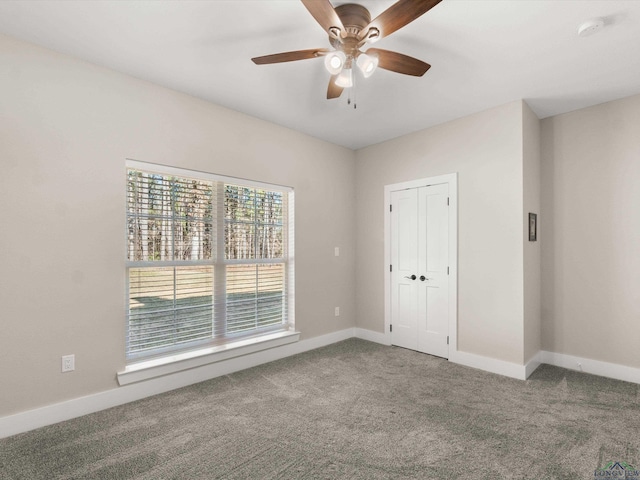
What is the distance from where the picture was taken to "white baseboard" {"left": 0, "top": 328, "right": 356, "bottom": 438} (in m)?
2.28

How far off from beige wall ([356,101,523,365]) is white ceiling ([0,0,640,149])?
30 cm

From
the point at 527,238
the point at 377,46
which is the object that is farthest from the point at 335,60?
the point at 527,238

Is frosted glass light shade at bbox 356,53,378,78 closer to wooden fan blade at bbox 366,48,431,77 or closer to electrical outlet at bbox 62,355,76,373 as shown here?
wooden fan blade at bbox 366,48,431,77

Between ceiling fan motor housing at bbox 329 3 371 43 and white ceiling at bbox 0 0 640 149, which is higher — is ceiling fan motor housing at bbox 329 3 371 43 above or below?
below

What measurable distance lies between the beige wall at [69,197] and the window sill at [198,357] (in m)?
0.12

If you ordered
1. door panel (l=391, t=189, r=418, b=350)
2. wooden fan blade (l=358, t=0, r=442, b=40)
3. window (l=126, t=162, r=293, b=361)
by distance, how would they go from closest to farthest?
1. wooden fan blade (l=358, t=0, r=442, b=40)
2. window (l=126, t=162, r=293, b=361)
3. door panel (l=391, t=189, r=418, b=350)

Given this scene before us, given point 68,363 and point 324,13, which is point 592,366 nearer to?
point 324,13

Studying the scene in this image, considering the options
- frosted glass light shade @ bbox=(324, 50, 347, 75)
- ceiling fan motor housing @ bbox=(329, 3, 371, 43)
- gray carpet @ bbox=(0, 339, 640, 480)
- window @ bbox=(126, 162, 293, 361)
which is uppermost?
ceiling fan motor housing @ bbox=(329, 3, 371, 43)

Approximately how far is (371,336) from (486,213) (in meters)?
2.22

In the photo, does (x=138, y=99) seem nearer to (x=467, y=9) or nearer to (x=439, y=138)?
(x=467, y=9)

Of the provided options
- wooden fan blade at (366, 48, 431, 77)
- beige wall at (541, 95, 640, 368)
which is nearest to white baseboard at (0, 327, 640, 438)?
beige wall at (541, 95, 640, 368)

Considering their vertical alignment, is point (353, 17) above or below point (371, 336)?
above

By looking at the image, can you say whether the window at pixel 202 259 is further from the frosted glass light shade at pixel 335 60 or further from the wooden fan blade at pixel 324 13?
the wooden fan blade at pixel 324 13

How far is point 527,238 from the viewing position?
333cm
